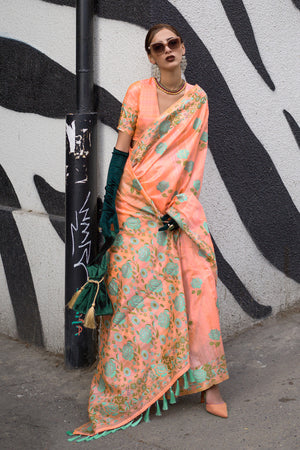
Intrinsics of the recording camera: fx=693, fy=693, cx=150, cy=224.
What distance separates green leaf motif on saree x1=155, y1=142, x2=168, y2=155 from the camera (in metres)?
3.52

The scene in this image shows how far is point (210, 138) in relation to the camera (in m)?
4.45

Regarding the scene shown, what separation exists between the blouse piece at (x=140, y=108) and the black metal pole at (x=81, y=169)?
1.94ft

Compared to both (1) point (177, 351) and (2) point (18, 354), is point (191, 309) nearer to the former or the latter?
(1) point (177, 351)

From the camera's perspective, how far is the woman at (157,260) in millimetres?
3541

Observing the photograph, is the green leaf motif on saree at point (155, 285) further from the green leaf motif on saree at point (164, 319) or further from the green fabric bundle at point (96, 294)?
the green fabric bundle at point (96, 294)

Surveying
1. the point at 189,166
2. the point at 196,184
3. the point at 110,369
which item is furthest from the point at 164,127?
the point at 110,369

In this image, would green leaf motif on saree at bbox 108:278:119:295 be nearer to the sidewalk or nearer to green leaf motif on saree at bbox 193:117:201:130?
the sidewalk

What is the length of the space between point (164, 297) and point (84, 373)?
3.38ft

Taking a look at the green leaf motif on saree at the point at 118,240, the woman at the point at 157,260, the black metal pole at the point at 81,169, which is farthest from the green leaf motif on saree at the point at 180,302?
the black metal pole at the point at 81,169

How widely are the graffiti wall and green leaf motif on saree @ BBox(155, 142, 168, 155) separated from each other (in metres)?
0.70

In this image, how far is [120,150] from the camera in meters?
3.59

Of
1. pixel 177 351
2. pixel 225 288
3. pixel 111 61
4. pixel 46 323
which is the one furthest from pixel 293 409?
pixel 111 61

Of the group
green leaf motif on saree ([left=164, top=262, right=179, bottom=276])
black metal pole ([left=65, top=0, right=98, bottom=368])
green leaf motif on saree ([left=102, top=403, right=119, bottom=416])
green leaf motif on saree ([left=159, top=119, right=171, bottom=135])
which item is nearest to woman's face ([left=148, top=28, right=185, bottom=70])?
green leaf motif on saree ([left=159, top=119, right=171, bottom=135])

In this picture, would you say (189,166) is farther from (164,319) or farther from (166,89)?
(164,319)
